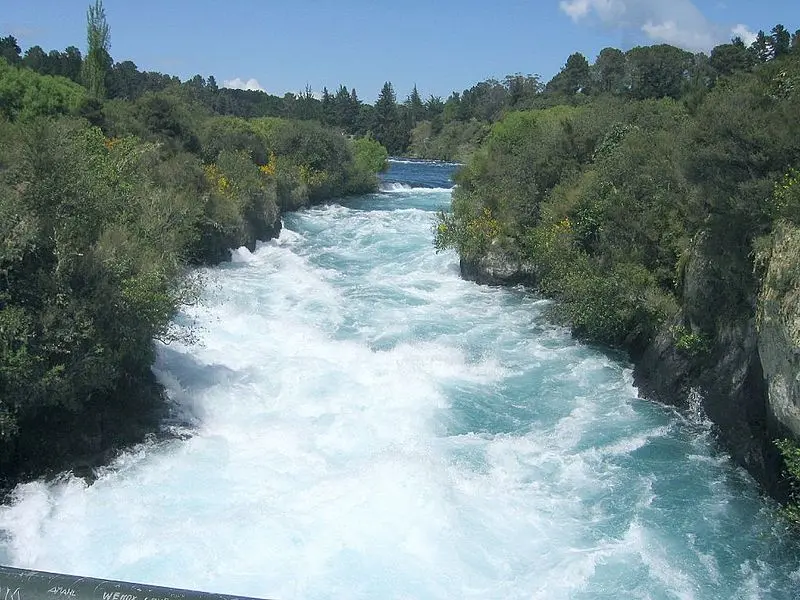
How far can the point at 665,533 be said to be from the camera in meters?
11.2

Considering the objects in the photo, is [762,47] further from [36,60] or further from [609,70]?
[36,60]

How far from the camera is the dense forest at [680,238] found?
12188mm

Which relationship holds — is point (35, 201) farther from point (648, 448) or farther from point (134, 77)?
point (134, 77)

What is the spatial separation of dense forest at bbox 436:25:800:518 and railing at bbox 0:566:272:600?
32.9 ft

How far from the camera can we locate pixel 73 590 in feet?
9.70

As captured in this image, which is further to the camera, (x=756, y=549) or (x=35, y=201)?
(x=35, y=201)

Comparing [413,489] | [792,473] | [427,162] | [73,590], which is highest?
[73,590]

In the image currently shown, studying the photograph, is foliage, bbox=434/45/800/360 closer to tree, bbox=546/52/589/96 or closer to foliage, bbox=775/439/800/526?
foliage, bbox=775/439/800/526

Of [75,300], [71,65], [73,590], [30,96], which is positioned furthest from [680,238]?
[71,65]

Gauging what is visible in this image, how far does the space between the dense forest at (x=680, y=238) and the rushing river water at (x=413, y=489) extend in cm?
103

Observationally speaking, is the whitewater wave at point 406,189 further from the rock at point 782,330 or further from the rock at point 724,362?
the rock at point 782,330

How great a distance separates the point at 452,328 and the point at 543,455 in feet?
27.1

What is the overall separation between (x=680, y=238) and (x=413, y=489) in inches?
384

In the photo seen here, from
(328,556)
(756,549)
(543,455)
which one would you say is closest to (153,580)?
(328,556)
